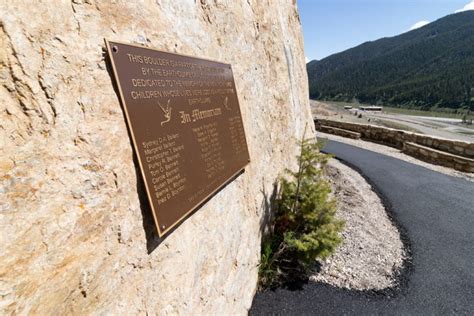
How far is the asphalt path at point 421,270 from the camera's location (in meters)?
3.64

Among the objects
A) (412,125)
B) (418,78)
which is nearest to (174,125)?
(412,125)

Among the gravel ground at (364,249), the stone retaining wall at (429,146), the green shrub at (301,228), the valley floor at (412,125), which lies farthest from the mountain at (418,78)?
the green shrub at (301,228)

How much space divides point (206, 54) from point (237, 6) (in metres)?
1.44

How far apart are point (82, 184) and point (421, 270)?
5326 mm

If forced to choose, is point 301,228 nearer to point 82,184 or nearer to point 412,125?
point 82,184

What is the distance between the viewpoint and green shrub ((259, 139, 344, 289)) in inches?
159

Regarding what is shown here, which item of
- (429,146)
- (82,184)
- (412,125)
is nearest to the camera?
(82,184)

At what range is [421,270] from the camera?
434 centimetres

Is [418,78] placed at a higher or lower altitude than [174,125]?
lower

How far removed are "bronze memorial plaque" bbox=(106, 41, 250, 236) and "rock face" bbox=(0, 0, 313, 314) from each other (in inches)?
3.8

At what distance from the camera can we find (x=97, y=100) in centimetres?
162

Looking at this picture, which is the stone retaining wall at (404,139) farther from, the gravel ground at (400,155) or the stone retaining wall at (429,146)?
the gravel ground at (400,155)

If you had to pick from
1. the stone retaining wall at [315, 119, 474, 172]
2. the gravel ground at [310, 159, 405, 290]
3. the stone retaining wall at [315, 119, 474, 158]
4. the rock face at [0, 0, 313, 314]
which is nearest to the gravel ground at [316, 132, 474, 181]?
the stone retaining wall at [315, 119, 474, 172]

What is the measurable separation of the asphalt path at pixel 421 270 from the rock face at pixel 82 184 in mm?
1702
